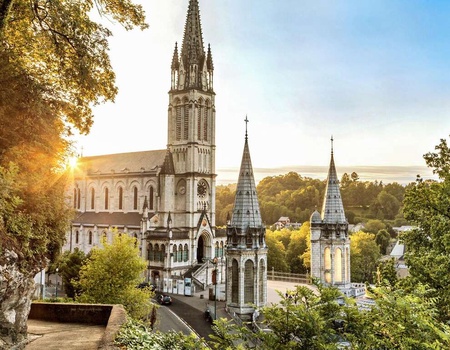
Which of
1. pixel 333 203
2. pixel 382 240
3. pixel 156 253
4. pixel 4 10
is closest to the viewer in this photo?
pixel 4 10

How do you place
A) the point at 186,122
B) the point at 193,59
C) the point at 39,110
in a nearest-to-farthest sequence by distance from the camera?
the point at 39,110 → the point at 186,122 → the point at 193,59

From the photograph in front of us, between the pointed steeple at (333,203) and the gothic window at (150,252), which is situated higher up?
the pointed steeple at (333,203)

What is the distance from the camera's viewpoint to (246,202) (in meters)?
37.5

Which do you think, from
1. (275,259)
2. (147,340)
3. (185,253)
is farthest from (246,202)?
(275,259)

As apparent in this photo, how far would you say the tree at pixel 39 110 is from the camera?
1100 centimetres

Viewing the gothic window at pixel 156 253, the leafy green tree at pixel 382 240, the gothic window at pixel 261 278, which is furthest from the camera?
the leafy green tree at pixel 382 240

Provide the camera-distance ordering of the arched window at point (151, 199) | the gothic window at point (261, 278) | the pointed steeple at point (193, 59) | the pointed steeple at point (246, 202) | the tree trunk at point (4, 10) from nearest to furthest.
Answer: the tree trunk at point (4, 10), the gothic window at point (261, 278), the pointed steeple at point (246, 202), the arched window at point (151, 199), the pointed steeple at point (193, 59)

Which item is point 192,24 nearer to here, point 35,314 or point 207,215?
point 207,215

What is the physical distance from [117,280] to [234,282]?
1171 cm

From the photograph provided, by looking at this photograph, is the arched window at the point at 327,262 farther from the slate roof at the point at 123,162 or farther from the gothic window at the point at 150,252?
the slate roof at the point at 123,162

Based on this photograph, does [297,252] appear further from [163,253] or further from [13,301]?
[13,301]

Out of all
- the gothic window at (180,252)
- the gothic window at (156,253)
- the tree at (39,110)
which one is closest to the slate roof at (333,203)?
the gothic window at (180,252)

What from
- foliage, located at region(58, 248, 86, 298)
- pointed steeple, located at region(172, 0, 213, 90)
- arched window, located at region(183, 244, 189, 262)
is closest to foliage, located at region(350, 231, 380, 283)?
arched window, located at region(183, 244, 189, 262)

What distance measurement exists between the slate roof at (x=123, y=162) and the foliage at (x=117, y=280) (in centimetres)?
3390
